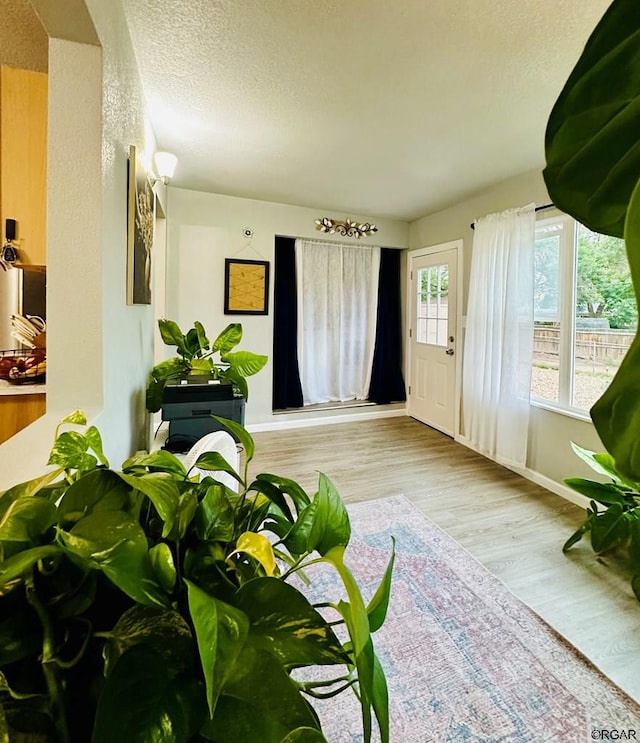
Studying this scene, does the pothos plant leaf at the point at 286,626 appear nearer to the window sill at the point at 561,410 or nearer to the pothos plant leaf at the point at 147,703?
the pothos plant leaf at the point at 147,703

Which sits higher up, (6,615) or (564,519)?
(6,615)

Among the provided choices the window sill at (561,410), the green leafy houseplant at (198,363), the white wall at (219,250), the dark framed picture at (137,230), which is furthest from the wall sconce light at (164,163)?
the window sill at (561,410)

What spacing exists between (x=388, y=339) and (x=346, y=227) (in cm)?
152

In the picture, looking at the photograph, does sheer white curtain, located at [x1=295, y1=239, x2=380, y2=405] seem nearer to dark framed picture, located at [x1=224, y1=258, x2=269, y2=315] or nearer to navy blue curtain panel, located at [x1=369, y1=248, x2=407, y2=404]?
navy blue curtain panel, located at [x1=369, y1=248, x2=407, y2=404]

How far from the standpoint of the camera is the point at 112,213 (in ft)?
4.43

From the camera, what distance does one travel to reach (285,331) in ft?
15.1

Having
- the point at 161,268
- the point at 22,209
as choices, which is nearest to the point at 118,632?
the point at 22,209

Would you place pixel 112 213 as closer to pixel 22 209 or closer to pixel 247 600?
pixel 22 209

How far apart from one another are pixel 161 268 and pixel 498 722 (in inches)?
147

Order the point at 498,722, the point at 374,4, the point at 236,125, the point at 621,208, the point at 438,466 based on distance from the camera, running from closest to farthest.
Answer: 1. the point at 621,208
2. the point at 498,722
3. the point at 374,4
4. the point at 236,125
5. the point at 438,466

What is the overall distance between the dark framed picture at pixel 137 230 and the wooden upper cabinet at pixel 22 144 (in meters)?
0.33

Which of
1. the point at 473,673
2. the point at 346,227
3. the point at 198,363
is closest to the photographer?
the point at 473,673

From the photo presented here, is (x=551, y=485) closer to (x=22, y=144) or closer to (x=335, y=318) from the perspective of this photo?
(x=335, y=318)

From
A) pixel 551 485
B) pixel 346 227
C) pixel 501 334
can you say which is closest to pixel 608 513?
pixel 551 485
